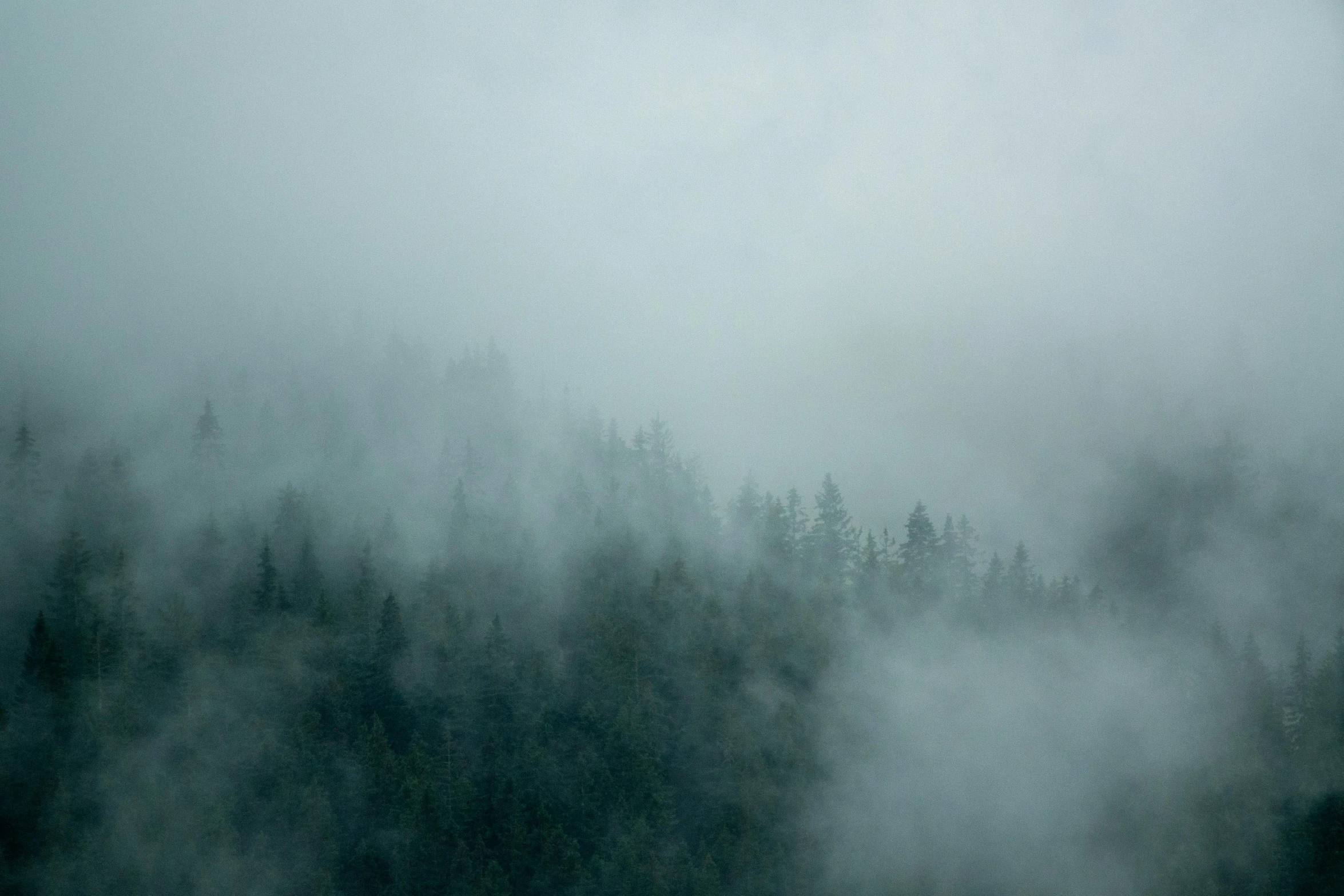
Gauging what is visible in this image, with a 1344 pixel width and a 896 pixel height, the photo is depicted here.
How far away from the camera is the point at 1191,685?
120250 millimetres

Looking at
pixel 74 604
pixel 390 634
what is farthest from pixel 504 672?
pixel 74 604

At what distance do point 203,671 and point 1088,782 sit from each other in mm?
74664

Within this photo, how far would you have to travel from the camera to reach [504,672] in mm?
101500

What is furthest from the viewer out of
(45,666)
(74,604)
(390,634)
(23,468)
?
(23,468)

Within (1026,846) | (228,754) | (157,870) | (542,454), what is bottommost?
(1026,846)

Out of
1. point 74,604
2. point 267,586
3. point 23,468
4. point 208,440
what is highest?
point 208,440

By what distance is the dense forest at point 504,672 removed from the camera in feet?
295

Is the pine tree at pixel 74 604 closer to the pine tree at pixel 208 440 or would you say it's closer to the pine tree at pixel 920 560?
the pine tree at pixel 208 440

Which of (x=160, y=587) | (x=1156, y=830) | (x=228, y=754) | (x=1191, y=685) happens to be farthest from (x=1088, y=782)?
(x=160, y=587)

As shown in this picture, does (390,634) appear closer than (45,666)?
No

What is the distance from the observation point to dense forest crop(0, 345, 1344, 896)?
89.8 metres

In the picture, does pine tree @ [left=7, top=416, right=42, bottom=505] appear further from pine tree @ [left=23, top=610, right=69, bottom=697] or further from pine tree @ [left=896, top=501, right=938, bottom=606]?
pine tree @ [left=896, top=501, right=938, bottom=606]

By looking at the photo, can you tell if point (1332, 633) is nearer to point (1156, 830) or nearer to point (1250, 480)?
point (1250, 480)

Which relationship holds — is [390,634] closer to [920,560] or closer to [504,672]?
[504,672]
